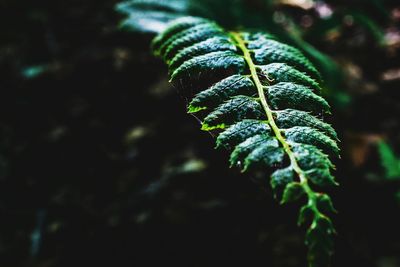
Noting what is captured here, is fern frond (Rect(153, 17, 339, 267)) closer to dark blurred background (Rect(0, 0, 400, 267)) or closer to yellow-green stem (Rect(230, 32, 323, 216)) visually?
yellow-green stem (Rect(230, 32, 323, 216))

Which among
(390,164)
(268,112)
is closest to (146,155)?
(390,164)

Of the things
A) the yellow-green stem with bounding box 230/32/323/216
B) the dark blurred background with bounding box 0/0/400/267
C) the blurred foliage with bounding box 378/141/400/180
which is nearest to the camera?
the yellow-green stem with bounding box 230/32/323/216

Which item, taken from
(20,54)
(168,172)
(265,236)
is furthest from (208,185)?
(20,54)

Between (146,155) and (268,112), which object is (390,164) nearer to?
(268,112)

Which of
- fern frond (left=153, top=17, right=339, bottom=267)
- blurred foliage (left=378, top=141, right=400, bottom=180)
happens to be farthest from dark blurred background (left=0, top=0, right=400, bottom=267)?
fern frond (left=153, top=17, right=339, bottom=267)

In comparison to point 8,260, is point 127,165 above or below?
above

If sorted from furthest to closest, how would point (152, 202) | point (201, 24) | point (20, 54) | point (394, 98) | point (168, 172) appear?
point (20, 54)
point (394, 98)
point (168, 172)
point (152, 202)
point (201, 24)

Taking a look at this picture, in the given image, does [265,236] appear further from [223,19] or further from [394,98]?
[394,98]
